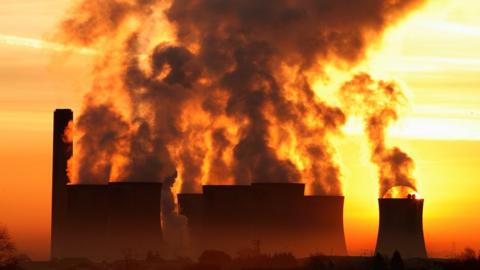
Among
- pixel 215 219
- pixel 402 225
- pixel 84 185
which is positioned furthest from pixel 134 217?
pixel 402 225

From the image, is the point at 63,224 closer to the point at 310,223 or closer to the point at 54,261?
the point at 54,261

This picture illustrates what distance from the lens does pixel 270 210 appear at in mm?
71438

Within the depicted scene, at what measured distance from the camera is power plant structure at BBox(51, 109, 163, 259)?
70625 mm

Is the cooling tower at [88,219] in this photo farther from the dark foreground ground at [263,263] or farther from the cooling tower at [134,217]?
the dark foreground ground at [263,263]

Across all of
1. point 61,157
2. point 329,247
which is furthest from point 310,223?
point 61,157

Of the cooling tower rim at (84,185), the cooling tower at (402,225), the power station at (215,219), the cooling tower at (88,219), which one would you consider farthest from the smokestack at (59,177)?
the cooling tower at (402,225)

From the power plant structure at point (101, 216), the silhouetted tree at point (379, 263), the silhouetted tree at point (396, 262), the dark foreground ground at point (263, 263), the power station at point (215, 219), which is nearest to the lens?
the silhouetted tree at point (396, 262)

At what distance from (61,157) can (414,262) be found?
2454cm

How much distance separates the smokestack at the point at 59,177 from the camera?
7819 cm

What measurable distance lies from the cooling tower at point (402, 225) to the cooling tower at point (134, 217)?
12.9 metres

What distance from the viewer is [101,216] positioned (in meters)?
73.2

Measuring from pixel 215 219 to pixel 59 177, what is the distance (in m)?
12.9

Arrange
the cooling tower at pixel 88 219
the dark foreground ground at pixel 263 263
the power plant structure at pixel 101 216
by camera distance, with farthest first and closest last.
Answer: the cooling tower at pixel 88 219
the power plant structure at pixel 101 216
the dark foreground ground at pixel 263 263

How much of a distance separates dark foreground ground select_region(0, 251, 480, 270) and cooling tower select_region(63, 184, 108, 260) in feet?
3.79
